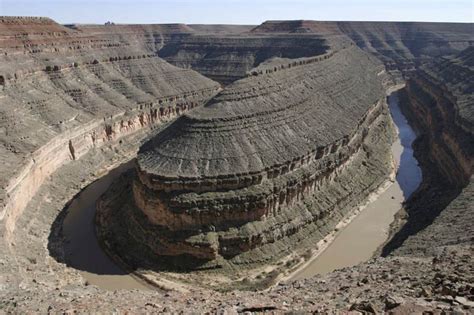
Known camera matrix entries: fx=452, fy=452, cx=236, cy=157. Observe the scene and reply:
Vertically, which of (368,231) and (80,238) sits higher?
(80,238)

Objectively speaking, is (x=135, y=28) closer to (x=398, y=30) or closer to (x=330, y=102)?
(x=398, y=30)

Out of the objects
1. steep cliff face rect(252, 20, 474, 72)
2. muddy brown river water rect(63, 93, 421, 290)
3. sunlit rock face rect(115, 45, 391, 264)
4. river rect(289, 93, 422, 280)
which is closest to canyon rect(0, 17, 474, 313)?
sunlit rock face rect(115, 45, 391, 264)

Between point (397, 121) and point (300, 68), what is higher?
point (300, 68)

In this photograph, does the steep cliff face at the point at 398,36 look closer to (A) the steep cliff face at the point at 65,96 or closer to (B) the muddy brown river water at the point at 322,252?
(A) the steep cliff face at the point at 65,96

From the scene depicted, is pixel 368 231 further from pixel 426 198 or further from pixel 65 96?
pixel 65 96

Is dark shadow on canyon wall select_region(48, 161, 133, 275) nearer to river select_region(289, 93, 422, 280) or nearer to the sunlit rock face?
the sunlit rock face

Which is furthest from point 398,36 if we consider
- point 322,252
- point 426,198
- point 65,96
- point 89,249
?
point 89,249

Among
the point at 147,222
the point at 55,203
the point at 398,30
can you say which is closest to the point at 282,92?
the point at 147,222
